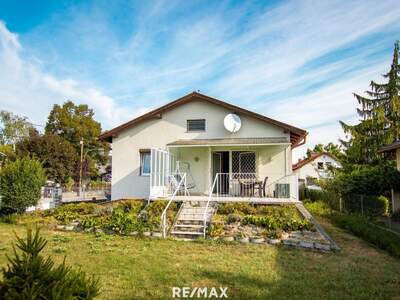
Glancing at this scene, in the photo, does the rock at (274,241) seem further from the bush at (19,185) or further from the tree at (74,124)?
the tree at (74,124)

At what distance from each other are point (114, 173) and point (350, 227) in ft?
37.6

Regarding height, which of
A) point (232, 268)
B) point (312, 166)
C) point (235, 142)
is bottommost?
point (232, 268)

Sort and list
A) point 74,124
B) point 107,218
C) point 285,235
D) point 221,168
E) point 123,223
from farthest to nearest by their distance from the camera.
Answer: point 74,124
point 221,168
point 107,218
point 123,223
point 285,235

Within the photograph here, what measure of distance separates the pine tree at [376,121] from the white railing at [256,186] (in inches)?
436

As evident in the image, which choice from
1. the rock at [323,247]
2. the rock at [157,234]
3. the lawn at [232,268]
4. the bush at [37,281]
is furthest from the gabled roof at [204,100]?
the bush at [37,281]

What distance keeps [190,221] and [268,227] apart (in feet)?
9.37

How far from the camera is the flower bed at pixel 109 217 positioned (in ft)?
32.3

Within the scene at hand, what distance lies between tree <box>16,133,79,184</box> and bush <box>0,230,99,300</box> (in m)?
32.8

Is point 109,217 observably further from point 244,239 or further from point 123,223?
point 244,239

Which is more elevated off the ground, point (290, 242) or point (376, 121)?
point (376, 121)

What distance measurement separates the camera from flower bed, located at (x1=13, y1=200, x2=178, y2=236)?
32.3 ft

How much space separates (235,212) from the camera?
11055 millimetres

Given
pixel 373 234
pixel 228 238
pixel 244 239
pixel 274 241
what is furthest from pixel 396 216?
pixel 228 238

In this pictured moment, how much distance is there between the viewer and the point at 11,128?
48.0 m
